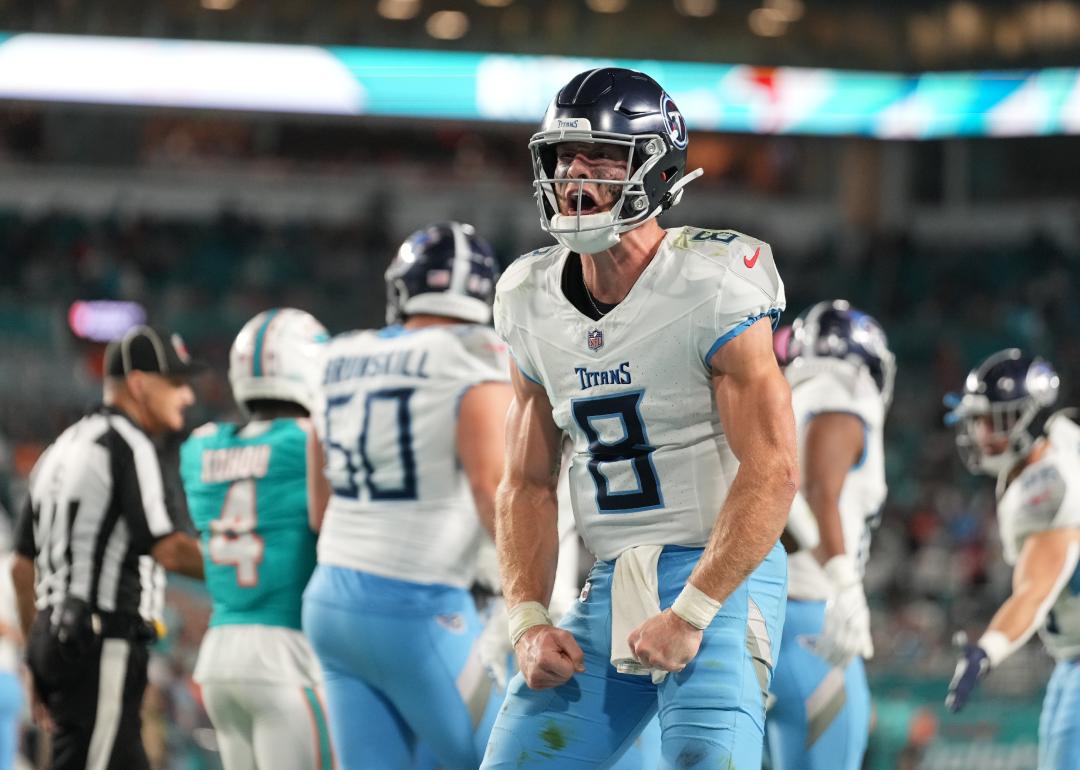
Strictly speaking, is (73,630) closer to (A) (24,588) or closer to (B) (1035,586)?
(A) (24,588)

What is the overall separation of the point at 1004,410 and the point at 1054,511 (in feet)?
1.68

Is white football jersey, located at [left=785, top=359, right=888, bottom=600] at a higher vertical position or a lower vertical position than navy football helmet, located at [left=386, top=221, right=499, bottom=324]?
lower

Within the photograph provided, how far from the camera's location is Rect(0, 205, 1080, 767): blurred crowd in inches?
647

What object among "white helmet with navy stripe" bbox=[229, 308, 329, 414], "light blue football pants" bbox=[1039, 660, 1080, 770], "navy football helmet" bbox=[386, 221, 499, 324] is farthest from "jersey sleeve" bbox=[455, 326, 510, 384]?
"light blue football pants" bbox=[1039, 660, 1080, 770]

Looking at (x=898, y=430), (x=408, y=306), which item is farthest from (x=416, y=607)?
(x=898, y=430)

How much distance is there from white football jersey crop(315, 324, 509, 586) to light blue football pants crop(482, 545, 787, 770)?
1.29m

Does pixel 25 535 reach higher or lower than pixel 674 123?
lower

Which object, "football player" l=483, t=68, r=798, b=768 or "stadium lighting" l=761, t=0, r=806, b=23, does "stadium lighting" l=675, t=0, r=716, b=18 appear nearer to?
"stadium lighting" l=761, t=0, r=806, b=23

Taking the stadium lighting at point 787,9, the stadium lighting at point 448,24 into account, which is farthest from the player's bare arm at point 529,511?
the stadium lighting at point 787,9

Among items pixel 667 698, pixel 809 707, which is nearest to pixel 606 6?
pixel 809 707

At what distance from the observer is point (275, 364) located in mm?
5500

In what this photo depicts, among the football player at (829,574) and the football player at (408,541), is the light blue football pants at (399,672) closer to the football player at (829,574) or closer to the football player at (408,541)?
the football player at (408,541)

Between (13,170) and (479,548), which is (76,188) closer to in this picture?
(13,170)

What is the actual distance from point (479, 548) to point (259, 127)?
67.8 ft
